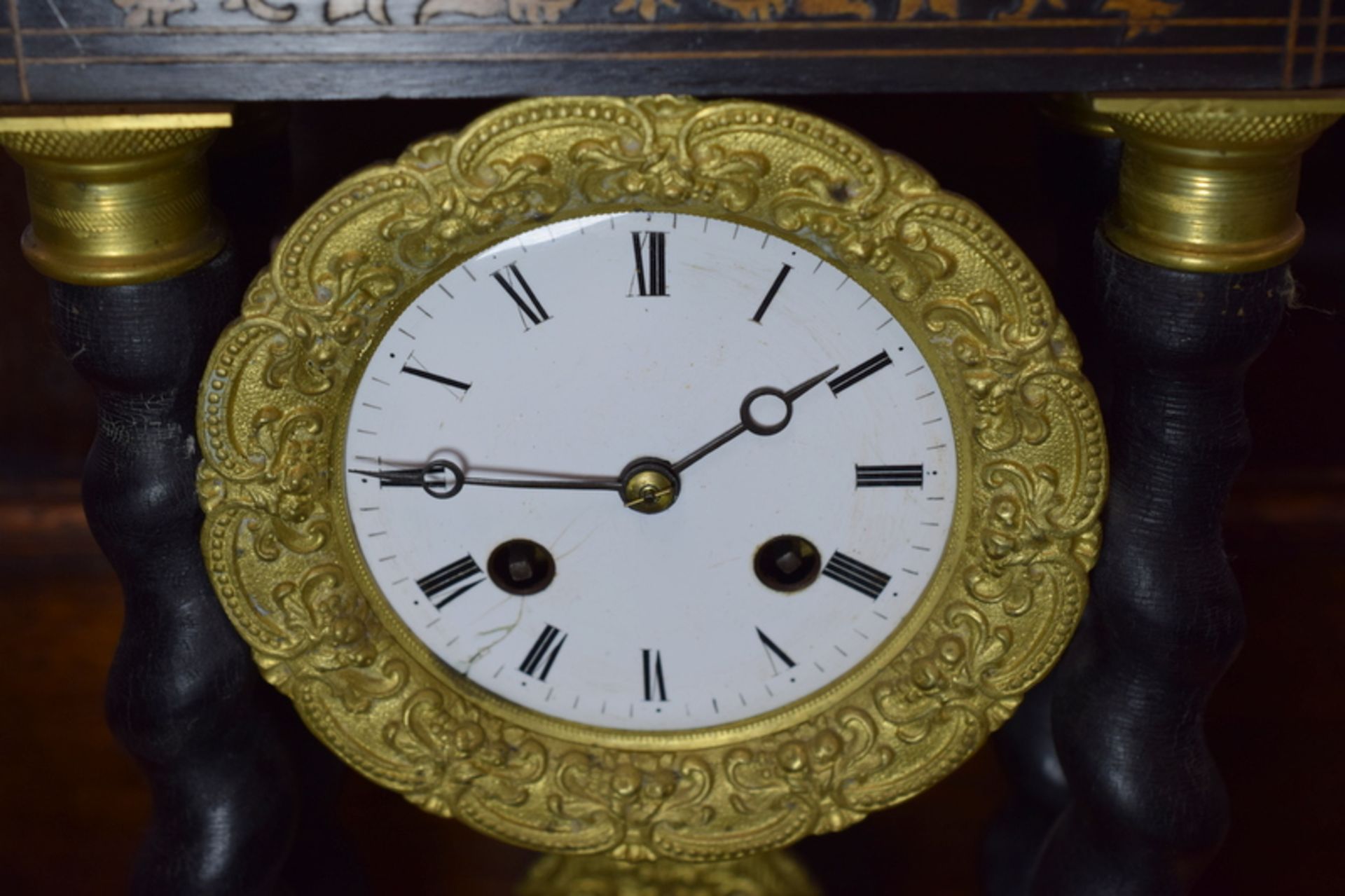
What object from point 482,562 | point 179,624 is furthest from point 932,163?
point 179,624

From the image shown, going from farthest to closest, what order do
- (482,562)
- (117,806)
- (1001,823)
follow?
(117,806)
(1001,823)
(482,562)

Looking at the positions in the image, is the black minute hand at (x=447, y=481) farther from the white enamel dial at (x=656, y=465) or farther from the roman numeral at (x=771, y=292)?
the roman numeral at (x=771, y=292)

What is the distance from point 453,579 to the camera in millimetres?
1002

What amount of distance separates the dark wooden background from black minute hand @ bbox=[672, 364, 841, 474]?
287 millimetres

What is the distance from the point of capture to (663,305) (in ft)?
3.08

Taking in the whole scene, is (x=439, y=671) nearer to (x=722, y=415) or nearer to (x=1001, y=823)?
(x=722, y=415)

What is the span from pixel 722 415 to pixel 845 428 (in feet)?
0.23

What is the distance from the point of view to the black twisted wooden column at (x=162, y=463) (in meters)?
0.89

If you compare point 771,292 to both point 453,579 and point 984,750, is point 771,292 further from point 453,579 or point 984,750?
point 984,750

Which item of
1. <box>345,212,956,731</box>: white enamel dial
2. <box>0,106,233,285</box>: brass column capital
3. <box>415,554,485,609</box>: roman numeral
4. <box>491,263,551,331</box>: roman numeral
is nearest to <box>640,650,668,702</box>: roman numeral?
<box>345,212,956,731</box>: white enamel dial

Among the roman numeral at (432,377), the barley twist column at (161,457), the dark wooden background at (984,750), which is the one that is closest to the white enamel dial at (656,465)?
the roman numeral at (432,377)

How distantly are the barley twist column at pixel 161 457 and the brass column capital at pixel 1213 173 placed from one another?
1.57ft

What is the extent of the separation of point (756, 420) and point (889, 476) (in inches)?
3.4

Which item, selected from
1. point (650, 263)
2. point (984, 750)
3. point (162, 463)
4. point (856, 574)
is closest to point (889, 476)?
point (856, 574)
